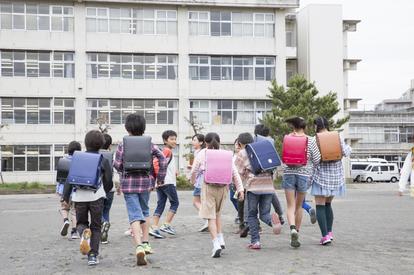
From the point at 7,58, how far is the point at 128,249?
36.2m

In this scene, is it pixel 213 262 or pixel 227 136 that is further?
pixel 227 136

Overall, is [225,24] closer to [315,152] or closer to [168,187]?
[168,187]

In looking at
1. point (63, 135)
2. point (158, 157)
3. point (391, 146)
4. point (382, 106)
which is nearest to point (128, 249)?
point (158, 157)

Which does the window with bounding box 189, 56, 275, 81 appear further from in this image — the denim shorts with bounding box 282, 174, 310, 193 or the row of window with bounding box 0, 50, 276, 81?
the denim shorts with bounding box 282, 174, 310, 193

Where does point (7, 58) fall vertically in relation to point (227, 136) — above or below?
above

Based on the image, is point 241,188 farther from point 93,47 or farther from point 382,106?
point 382,106

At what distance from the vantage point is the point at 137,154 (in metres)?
7.39

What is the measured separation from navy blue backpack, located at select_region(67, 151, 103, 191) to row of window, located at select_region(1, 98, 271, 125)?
112 feet

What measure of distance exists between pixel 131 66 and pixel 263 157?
3565 centimetres

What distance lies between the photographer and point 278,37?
1778 inches

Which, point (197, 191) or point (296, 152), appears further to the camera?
point (197, 191)

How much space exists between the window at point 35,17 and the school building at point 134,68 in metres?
0.07

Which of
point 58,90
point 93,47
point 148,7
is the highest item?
point 148,7

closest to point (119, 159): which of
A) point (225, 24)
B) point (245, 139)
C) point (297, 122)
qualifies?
point (245, 139)
